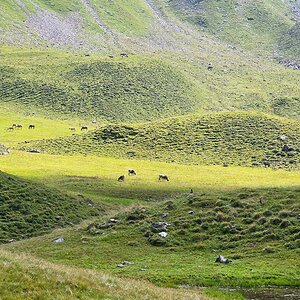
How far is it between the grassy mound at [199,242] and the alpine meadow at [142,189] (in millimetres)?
120

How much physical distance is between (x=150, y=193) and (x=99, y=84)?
111 meters

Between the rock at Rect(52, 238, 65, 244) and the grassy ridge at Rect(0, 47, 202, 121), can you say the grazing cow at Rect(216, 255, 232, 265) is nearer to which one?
the rock at Rect(52, 238, 65, 244)

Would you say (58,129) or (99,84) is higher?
(99,84)

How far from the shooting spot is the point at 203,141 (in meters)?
106

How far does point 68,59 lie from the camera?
196 m

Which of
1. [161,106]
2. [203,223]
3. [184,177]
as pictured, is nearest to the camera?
[203,223]

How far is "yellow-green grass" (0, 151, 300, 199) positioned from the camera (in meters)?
68.0

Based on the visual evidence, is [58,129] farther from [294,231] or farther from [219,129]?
[294,231]

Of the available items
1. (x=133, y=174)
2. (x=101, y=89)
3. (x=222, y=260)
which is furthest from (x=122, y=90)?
(x=222, y=260)

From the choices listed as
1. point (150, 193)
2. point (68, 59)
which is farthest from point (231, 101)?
point (150, 193)

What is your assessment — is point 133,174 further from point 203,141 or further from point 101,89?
point 101,89

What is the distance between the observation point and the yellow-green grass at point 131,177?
6800 centimetres

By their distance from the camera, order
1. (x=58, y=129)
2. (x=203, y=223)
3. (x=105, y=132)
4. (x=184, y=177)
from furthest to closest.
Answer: (x=58, y=129) < (x=105, y=132) < (x=184, y=177) < (x=203, y=223)

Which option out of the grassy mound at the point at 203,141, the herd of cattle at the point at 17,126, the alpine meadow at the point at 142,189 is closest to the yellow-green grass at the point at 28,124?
the alpine meadow at the point at 142,189
